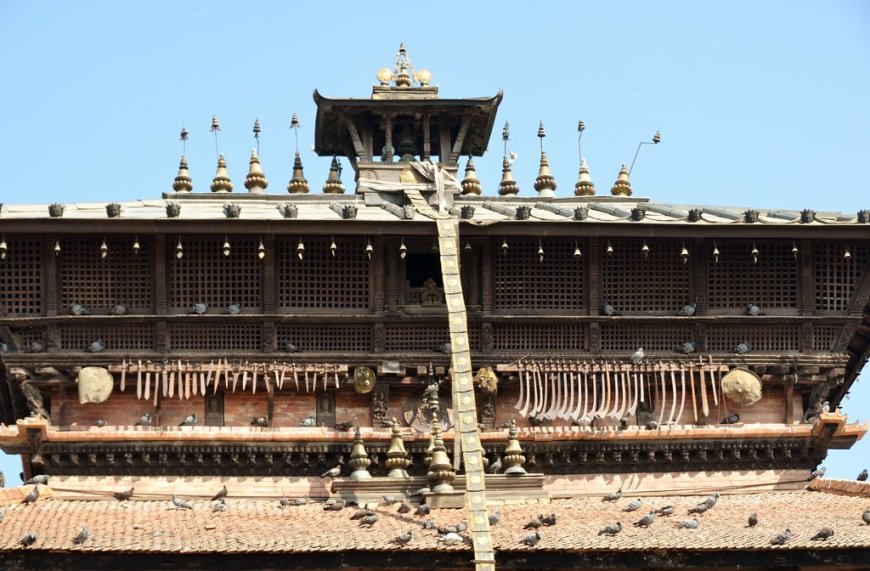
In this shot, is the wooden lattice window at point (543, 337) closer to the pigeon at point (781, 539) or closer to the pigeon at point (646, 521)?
the pigeon at point (646, 521)

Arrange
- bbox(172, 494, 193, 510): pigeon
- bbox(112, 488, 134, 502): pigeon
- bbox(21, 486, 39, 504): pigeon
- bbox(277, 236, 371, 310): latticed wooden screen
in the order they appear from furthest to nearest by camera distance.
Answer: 1. bbox(277, 236, 371, 310): latticed wooden screen
2. bbox(112, 488, 134, 502): pigeon
3. bbox(21, 486, 39, 504): pigeon
4. bbox(172, 494, 193, 510): pigeon

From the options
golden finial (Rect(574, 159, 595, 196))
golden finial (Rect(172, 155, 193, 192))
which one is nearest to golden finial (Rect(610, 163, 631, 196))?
golden finial (Rect(574, 159, 595, 196))

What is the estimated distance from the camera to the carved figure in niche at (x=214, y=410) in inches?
1462

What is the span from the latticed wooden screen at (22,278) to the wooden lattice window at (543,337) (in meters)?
7.69

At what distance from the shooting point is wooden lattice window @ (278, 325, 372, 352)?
3728 cm

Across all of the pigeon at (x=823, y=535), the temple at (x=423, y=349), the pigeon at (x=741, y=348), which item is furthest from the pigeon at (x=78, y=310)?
the pigeon at (x=823, y=535)

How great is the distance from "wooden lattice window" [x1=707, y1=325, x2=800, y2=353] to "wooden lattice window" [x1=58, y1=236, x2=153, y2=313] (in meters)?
9.60

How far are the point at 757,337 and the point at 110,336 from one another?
35.9 ft

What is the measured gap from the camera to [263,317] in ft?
122

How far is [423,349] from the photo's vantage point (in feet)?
122

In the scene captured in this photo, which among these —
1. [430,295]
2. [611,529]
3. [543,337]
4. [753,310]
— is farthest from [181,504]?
[753,310]

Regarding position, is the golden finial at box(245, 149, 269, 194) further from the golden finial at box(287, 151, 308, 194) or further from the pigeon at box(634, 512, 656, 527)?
the pigeon at box(634, 512, 656, 527)

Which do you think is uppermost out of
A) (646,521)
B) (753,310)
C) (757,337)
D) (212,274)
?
(212,274)

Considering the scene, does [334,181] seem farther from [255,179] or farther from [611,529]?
[611,529]
